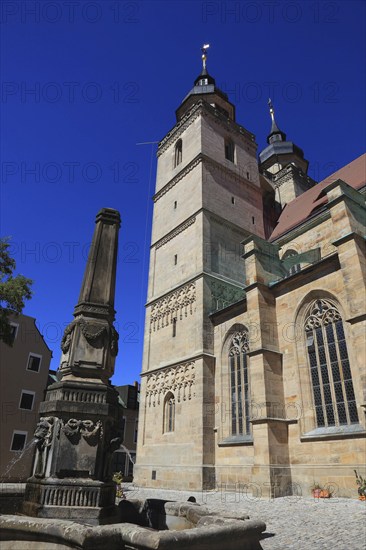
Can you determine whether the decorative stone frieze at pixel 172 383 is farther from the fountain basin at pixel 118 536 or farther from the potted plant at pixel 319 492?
the fountain basin at pixel 118 536

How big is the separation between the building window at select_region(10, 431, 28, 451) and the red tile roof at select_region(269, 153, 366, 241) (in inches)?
717

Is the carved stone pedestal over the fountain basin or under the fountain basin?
over

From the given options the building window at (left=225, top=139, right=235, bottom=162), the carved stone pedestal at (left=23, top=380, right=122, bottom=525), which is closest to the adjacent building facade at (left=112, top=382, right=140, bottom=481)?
the building window at (left=225, top=139, right=235, bottom=162)

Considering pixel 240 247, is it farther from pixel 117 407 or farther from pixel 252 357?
pixel 117 407

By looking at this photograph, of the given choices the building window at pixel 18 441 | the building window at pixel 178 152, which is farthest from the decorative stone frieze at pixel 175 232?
the building window at pixel 18 441

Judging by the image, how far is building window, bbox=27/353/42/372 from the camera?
22438mm

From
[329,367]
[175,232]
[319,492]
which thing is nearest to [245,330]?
[329,367]

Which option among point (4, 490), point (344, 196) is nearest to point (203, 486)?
point (4, 490)

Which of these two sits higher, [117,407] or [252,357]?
[252,357]

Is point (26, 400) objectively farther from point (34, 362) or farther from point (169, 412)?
point (169, 412)

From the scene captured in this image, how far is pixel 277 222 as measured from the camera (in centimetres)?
2430

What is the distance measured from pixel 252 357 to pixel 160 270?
31.5 feet

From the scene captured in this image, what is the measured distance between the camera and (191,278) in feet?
58.0

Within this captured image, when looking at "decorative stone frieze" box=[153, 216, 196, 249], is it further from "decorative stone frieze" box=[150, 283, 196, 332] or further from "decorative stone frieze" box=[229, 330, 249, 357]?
"decorative stone frieze" box=[229, 330, 249, 357]
